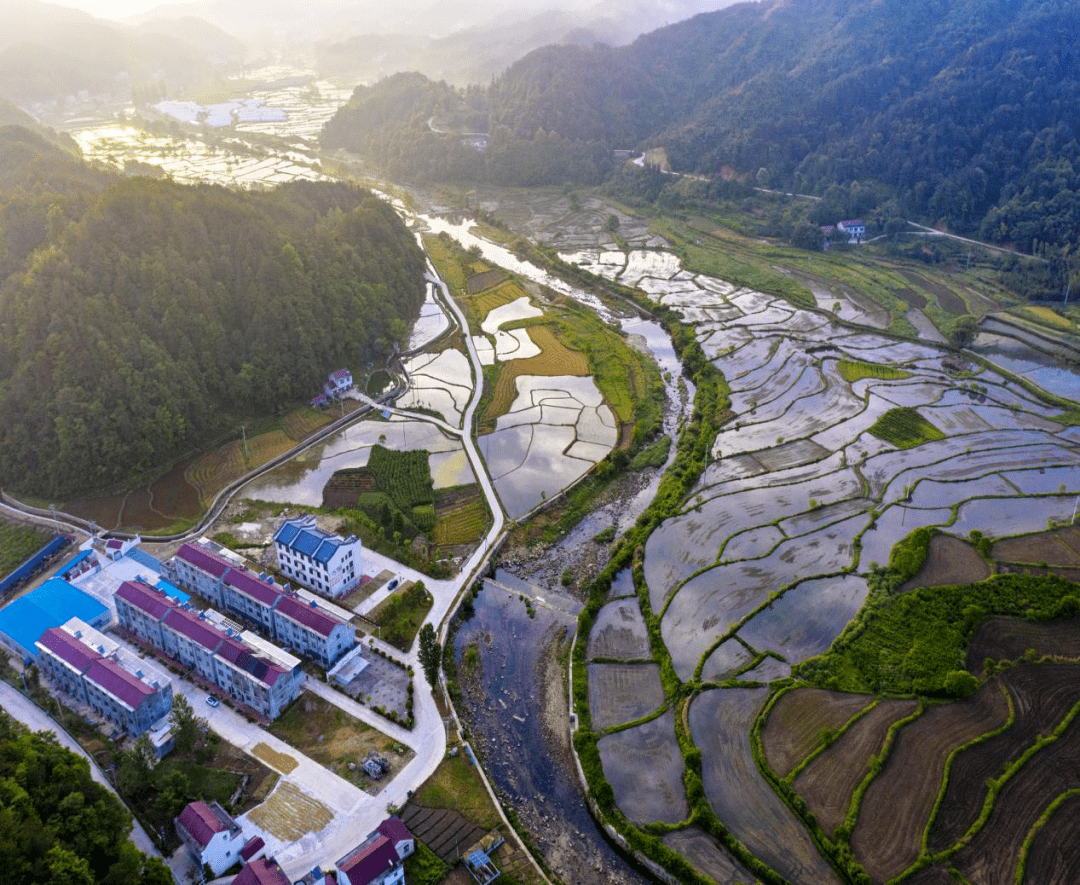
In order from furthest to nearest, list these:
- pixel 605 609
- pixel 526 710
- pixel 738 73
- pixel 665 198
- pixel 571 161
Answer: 1. pixel 738 73
2. pixel 571 161
3. pixel 665 198
4. pixel 605 609
5. pixel 526 710

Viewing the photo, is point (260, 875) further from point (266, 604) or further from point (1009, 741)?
point (1009, 741)

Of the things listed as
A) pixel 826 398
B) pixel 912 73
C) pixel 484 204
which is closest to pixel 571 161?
pixel 484 204

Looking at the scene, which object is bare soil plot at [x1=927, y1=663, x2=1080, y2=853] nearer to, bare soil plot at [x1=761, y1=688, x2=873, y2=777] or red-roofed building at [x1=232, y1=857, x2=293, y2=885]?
bare soil plot at [x1=761, y1=688, x2=873, y2=777]

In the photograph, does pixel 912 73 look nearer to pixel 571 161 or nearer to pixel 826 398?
pixel 571 161

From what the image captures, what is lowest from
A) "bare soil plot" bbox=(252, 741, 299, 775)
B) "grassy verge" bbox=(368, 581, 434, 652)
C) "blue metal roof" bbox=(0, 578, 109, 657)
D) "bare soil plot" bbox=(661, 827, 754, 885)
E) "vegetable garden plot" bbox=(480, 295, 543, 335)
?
"bare soil plot" bbox=(661, 827, 754, 885)

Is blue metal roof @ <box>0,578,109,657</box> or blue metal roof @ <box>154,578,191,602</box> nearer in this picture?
blue metal roof @ <box>0,578,109,657</box>

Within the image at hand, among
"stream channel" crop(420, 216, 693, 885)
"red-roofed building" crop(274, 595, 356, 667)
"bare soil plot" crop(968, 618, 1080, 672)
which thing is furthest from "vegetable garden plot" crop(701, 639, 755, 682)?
"red-roofed building" crop(274, 595, 356, 667)
